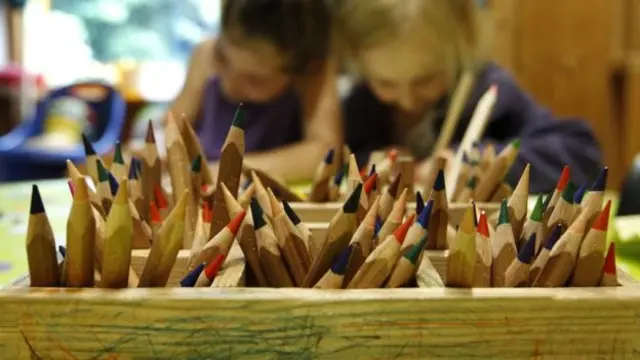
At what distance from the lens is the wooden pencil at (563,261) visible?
312 millimetres

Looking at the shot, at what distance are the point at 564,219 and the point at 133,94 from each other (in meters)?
2.75

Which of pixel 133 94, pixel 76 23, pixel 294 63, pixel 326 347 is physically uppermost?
pixel 326 347

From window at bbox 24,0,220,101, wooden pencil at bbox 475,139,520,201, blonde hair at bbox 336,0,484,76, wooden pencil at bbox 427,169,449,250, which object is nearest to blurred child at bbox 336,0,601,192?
blonde hair at bbox 336,0,484,76

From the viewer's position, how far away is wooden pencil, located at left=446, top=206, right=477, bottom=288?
29 centimetres

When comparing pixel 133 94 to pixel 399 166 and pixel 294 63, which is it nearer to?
pixel 294 63

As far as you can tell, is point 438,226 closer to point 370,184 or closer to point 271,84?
point 370,184

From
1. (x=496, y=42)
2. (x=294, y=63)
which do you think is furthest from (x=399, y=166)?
(x=496, y=42)

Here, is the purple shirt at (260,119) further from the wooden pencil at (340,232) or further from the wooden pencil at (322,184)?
the wooden pencil at (340,232)

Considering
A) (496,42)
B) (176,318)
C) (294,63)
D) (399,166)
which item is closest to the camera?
(176,318)

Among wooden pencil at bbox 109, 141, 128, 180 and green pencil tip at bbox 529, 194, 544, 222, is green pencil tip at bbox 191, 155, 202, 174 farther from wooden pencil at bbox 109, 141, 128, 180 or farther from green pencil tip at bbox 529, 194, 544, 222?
green pencil tip at bbox 529, 194, 544, 222

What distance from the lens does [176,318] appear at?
0.29 metres

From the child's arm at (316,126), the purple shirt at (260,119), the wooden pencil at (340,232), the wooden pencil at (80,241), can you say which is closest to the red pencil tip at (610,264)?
the wooden pencil at (340,232)

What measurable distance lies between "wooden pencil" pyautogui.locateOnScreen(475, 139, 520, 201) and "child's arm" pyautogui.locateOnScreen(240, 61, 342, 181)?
0.63m

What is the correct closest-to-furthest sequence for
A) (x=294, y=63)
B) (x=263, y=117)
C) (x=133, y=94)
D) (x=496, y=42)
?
(x=294, y=63) → (x=263, y=117) → (x=496, y=42) → (x=133, y=94)
